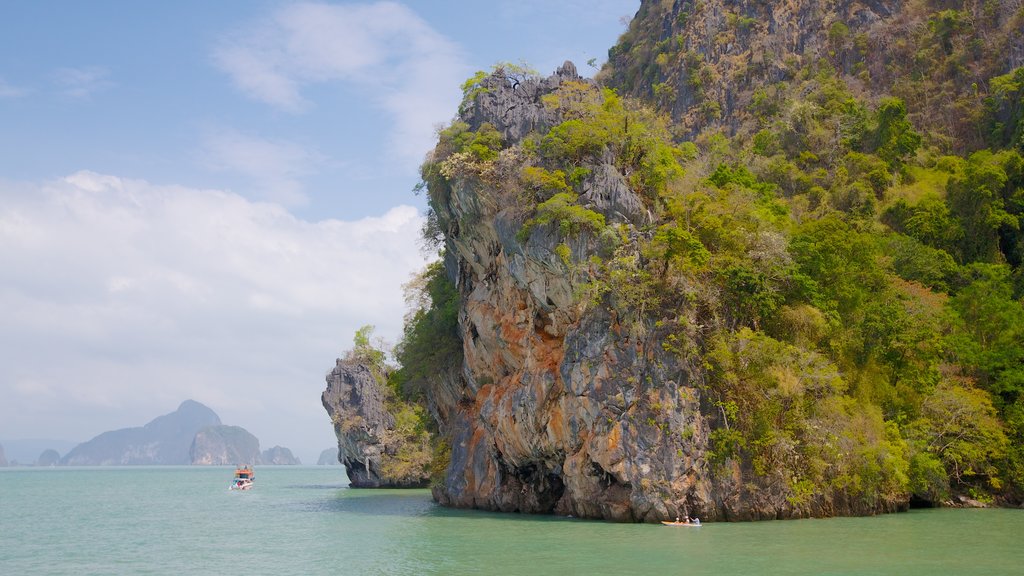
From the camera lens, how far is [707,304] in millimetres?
21859

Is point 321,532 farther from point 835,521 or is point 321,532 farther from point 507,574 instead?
point 835,521

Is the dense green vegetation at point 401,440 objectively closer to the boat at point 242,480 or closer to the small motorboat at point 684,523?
the boat at point 242,480

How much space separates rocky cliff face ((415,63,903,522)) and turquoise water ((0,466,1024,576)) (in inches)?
43.4

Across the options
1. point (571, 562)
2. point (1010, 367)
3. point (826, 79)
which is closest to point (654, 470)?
point (571, 562)

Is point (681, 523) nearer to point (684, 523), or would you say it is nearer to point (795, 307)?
point (684, 523)

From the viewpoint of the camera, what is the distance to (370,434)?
162 ft

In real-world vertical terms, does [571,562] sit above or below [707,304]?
below

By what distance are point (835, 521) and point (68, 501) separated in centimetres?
3571

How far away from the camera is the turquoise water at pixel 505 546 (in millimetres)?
13781

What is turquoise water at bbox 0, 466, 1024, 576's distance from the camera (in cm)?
1378

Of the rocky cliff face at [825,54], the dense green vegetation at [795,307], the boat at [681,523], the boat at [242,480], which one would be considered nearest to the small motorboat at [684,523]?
the boat at [681,523]

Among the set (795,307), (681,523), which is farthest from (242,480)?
(795,307)

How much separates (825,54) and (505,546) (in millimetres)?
37877

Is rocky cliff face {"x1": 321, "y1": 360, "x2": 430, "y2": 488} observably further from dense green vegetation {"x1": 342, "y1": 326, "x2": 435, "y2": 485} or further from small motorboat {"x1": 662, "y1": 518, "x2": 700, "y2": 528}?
small motorboat {"x1": 662, "y1": 518, "x2": 700, "y2": 528}
